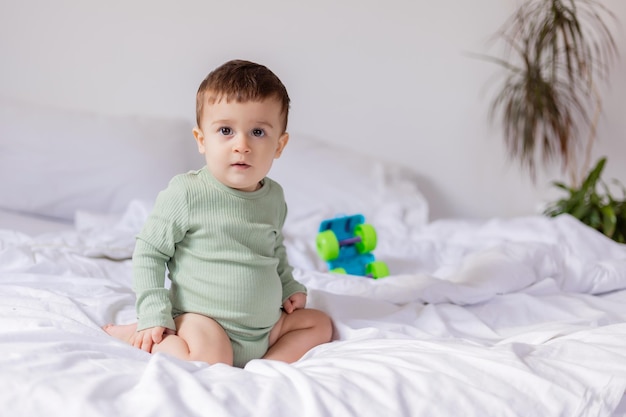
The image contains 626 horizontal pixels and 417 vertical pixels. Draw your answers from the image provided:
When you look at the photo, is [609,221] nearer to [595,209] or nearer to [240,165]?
[595,209]

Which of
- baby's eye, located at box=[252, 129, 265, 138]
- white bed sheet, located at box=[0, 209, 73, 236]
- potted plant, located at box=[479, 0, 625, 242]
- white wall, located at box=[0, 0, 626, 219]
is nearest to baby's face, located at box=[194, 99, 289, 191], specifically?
baby's eye, located at box=[252, 129, 265, 138]

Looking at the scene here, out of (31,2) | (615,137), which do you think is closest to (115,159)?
(31,2)

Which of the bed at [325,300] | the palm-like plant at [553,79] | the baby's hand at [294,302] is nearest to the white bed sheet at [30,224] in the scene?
the bed at [325,300]

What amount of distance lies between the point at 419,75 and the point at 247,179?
A: 1836 millimetres

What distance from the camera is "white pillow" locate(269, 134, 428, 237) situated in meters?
2.46

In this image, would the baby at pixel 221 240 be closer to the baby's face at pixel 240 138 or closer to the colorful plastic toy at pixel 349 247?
the baby's face at pixel 240 138

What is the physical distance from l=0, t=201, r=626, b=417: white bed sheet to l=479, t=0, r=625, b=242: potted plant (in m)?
0.98

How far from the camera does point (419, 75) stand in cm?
296

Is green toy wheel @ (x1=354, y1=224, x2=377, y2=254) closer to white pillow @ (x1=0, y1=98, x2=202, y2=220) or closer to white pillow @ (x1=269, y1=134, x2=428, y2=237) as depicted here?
white pillow @ (x1=269, y1=134, x2=428, y2=237)

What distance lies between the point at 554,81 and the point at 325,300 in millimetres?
1799

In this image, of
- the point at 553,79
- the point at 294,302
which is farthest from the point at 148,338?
the point at 553,79

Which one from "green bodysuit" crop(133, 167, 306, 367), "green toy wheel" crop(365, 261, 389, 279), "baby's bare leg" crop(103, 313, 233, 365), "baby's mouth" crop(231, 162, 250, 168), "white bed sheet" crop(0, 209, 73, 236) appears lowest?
"white bed sheet" crop(0, 209, 73, 236)

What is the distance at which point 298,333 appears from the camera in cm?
136

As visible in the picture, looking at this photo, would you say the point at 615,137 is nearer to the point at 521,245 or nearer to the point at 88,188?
the point at 521,245
